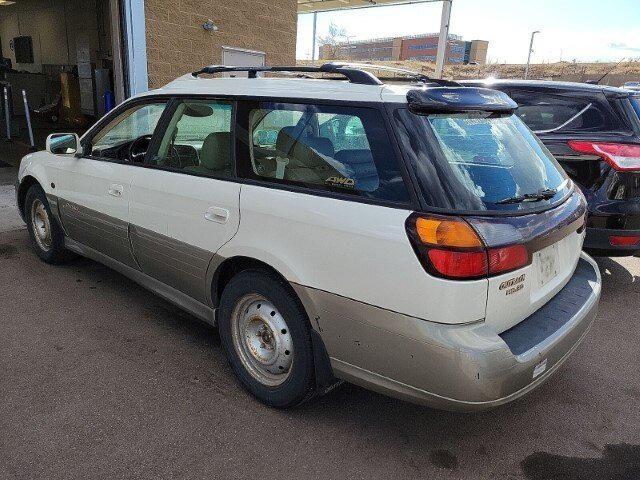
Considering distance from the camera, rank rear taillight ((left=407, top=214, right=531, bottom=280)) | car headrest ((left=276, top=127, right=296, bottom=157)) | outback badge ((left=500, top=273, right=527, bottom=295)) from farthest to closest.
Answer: car headrest ((left=276, top=127, right=296, bottom=157)), outback badge ((left=500, top=273, right=527, bottom=295)), rear taillight ((left=407, top=214, right=531, bottom=280))

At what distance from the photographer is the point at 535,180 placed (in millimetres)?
2516

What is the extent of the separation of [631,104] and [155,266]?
13.6ft

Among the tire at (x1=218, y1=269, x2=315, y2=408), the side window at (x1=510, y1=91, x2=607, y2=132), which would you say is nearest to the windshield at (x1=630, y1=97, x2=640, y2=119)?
the side window at (x1=510, y1=91, x2=607, y2=132)

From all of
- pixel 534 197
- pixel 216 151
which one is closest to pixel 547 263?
pixel 534 197

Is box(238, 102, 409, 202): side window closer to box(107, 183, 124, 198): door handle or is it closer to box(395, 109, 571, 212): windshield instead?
box(395, 109, 571, 212): windshield

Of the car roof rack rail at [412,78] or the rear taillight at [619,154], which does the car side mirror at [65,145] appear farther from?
the rear taillight at [619,154]

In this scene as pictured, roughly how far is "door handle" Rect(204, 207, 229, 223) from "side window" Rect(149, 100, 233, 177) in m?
0.21

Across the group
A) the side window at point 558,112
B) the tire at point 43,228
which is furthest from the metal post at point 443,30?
the tire at point 43,228

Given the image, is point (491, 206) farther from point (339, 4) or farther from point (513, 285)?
point (339, 4)

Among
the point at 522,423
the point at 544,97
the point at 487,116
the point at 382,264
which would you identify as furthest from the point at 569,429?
the point at 544,97

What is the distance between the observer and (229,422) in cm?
261

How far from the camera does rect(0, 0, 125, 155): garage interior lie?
42.7 feet

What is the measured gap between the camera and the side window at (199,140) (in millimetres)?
2879

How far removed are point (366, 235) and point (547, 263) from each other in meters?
0.94
